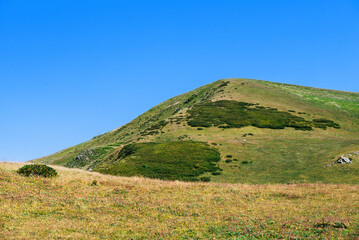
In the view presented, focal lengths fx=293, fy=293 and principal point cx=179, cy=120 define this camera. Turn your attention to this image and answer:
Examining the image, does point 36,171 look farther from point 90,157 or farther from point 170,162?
point 90,157

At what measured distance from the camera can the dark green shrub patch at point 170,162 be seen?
49156 mm

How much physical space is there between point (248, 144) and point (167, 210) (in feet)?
142

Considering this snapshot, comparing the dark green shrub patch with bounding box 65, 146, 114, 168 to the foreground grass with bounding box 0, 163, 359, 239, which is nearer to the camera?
the foreground grass with bounding box 0, 163, 359, 239

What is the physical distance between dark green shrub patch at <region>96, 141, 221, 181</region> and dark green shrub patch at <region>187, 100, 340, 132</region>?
1778 cm

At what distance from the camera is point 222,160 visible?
54.8 meters

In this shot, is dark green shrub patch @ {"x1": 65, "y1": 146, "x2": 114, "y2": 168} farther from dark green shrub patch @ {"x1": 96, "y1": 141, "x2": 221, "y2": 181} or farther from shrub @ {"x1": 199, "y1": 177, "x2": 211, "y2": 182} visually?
shrub @ {"x1": 199, "y1": 177, "x2": 211, "y2": 182}

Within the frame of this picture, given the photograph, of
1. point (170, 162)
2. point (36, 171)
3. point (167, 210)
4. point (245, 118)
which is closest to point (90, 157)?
point (170, 162)

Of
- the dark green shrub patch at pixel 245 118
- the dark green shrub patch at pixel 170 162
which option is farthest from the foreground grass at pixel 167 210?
the dark green shrub patch at pixel 245 118

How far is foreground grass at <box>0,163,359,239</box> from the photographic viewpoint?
17.2m

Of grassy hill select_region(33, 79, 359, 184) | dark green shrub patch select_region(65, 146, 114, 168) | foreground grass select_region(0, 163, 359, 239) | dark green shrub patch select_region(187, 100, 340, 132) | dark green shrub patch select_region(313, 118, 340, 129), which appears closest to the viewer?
foreground grass select_region(0, 163, 359, 239)

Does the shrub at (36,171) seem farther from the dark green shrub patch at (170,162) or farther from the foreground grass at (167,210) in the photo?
the dark green shrub patch at (170,162)

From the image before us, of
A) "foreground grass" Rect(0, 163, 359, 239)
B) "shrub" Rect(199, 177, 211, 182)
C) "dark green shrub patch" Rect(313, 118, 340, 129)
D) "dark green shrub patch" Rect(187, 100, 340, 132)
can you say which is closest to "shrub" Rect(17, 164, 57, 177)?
"foreground grass" Rect(0, 163, 359, 239)

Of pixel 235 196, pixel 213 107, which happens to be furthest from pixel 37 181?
pixel 213 107

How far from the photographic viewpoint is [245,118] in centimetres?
8081
